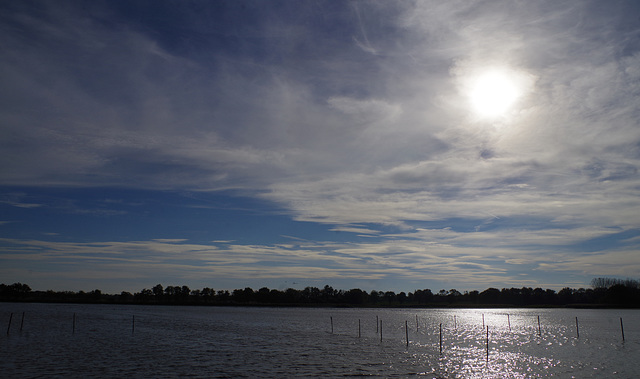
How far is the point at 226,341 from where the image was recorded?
7244 cm

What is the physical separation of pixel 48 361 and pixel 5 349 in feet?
45.7

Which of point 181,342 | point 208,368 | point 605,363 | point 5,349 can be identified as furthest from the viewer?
point 181,342

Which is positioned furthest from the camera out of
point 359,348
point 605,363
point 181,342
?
point 181,342

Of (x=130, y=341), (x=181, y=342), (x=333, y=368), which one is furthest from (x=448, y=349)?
(x=130, y=341)

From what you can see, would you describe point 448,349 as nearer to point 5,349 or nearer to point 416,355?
point 416,355

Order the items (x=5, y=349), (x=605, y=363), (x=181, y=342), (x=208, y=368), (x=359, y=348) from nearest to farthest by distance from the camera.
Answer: (x=208, y=368)
(x=605, y=363)
(x=5, y=349)
(x=359, y=348)
(x=181, y=342)

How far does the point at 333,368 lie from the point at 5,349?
142 feet

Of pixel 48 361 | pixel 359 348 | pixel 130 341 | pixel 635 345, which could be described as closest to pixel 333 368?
pixel 359 348

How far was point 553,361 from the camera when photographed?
52469 mm

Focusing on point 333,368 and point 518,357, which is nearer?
point 333,368

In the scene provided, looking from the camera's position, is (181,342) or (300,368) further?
(181,342)

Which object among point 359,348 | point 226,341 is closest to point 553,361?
point 359,348

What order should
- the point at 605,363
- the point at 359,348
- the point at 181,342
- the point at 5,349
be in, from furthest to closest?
the point at 181,342 → the point at 359,348 → the point at 5,349 → the point at 605,363

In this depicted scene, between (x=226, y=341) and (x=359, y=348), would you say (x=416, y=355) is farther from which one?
(x=226, y=341)
